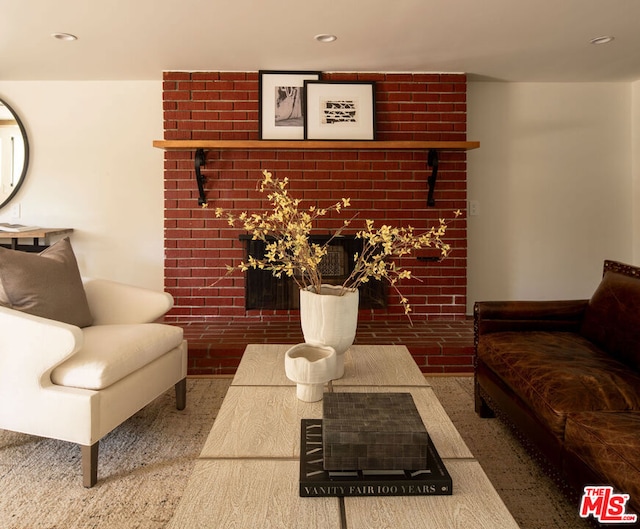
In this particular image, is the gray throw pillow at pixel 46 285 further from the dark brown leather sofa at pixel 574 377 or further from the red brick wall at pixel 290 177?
the dark brown leather sofa at pixel 574 377

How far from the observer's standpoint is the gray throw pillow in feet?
7.22

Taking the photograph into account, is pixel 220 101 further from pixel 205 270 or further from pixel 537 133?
pixel 537 133

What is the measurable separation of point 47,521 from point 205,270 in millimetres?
2334

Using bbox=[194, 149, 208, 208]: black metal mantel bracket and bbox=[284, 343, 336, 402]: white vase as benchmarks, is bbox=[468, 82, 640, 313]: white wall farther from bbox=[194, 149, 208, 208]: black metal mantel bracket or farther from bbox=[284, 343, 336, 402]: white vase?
bbox=[284, 343, 336, 402]: white vase

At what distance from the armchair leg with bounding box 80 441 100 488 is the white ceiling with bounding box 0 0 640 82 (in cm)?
208

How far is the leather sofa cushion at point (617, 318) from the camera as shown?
2.10m

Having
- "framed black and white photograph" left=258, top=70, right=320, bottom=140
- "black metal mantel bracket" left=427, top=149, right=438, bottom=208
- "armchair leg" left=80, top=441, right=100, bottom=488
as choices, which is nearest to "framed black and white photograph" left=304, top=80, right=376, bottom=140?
"framed black and white photograph" left=258, top=70, right=320, bottom=140

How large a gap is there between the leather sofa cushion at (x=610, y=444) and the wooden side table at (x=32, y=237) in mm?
3462

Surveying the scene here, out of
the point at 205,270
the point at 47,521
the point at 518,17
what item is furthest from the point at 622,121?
the point at 47,521

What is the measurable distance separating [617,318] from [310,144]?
2217 mm

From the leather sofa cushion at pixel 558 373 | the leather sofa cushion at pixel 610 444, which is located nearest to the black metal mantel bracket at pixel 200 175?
the leather sofa cushion at pixel 558 373

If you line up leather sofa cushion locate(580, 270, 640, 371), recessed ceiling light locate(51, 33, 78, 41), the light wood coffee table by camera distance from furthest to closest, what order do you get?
recessed ceiling light locate(51, 33, 78, 41) → leather sofa cushion locate(580, 270, 640, 371) → the light wood coffee table

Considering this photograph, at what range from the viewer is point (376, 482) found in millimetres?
1123

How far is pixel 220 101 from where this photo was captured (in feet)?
12.6
